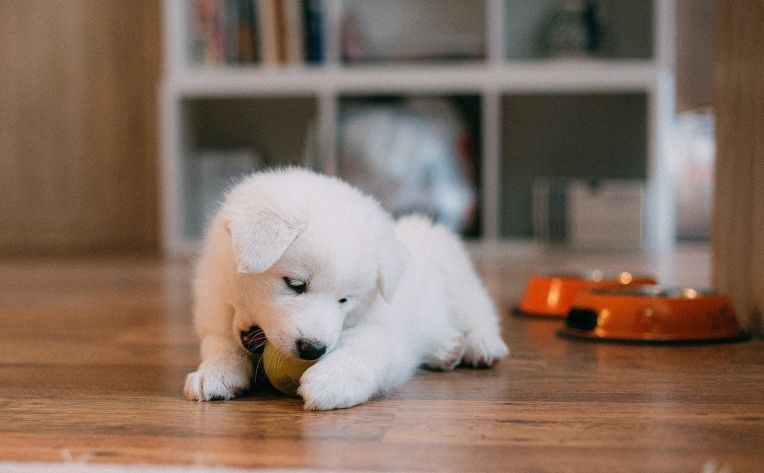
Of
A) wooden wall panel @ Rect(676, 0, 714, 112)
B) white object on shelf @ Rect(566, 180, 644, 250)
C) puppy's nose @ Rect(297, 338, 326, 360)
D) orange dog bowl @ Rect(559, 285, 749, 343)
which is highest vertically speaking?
wooden wall panel @ Rect(676, 0, 714, 112)

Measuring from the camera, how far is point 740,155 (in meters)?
1.94

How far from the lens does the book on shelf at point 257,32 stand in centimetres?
436

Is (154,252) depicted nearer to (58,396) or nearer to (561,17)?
(561,17)

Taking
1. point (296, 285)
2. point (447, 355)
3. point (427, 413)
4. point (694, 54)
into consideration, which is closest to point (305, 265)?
point (296, 285)

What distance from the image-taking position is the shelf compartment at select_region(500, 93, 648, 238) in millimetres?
4523

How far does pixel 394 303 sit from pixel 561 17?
3.23 metres

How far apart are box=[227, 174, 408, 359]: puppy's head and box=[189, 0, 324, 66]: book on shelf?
3.18 m

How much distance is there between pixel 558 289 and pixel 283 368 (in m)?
1.16

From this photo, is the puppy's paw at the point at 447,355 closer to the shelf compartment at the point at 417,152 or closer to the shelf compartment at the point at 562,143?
the shelf compartment at the point at 417,152

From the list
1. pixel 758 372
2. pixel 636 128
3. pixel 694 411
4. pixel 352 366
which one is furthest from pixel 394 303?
pixel 636 128

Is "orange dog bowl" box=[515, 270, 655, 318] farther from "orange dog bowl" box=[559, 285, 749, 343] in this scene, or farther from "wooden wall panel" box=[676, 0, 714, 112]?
"wooden wall panel" box=[676, 0, 714, 112]

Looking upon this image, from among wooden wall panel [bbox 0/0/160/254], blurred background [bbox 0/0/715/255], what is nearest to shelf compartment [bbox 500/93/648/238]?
blurred background [bbox 0/0/715/255]

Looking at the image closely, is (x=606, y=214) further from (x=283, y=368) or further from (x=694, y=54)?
(x=283, y=368)

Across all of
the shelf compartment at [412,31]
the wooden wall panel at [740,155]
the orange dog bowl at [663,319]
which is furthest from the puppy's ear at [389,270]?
the shelf compartment at [412,31]
